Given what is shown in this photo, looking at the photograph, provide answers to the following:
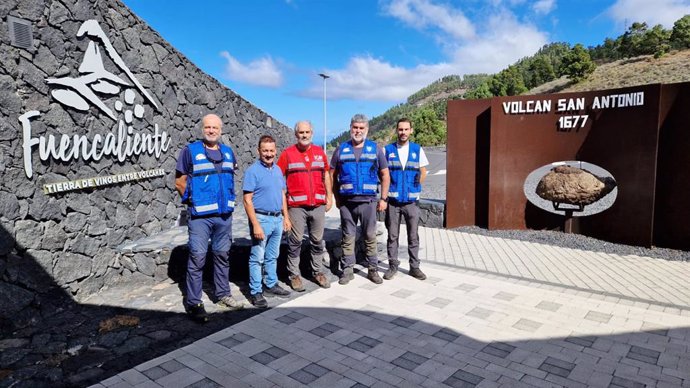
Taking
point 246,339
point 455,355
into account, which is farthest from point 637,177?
point 246,339

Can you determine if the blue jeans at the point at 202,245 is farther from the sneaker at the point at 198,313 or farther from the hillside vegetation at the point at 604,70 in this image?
the hillside vegetation at the point at 604,70

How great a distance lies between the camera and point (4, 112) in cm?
393

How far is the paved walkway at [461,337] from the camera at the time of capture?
301 cm

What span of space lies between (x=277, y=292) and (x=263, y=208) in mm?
977

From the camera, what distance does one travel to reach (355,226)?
5.00m

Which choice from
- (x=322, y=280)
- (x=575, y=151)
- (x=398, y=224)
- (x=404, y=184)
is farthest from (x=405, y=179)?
(x=575, y=151)

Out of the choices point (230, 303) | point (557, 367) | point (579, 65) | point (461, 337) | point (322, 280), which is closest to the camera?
point (557, 367)

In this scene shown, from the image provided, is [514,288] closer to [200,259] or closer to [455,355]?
[455,355]

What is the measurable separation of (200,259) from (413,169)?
257cm

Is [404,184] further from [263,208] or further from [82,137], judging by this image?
[82,137]

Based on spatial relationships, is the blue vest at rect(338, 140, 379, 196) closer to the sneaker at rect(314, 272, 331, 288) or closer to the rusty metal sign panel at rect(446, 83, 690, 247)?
the sneaker at rect(314, 272, 331, 288)

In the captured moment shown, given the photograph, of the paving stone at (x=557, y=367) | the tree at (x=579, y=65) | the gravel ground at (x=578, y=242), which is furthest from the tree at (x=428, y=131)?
the paving stone at (x=557, y=367)

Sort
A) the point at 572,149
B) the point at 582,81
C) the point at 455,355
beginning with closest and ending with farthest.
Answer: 1. the point at 455,355
2. the point at 572,149
3. the point at 582,81

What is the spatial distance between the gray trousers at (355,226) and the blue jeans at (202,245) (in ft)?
4.49
